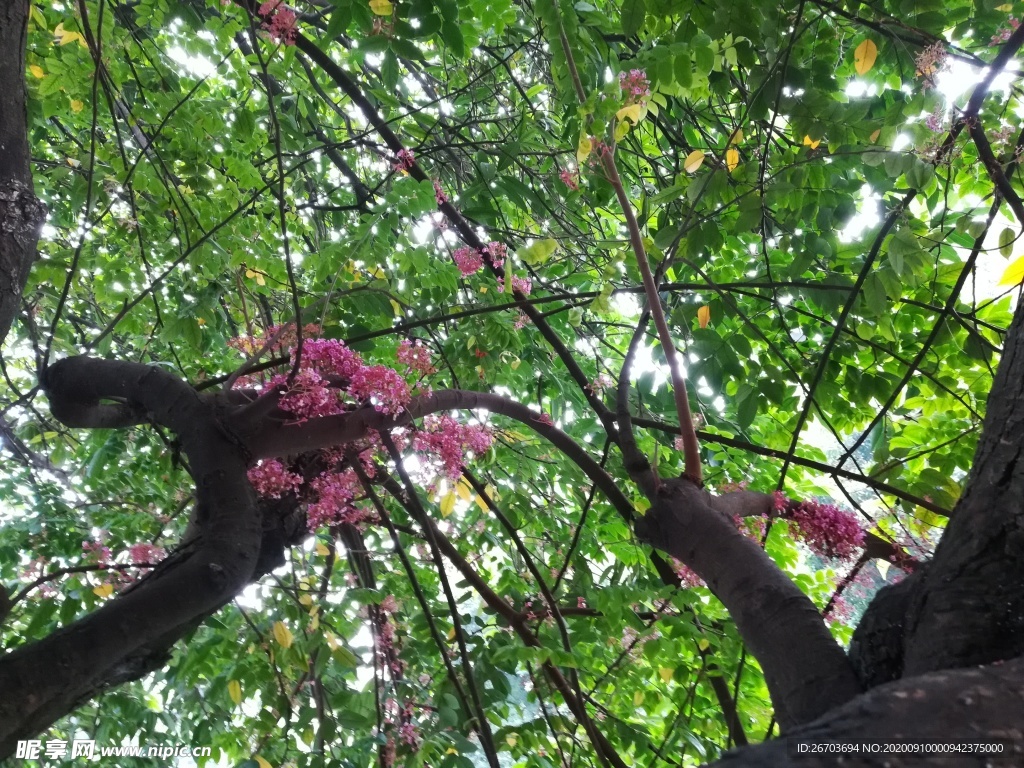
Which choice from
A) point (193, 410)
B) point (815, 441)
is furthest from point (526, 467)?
point (815, 441)

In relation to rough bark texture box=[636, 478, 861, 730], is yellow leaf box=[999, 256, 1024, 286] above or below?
above

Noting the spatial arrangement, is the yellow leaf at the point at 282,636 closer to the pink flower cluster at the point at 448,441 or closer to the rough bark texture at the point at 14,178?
the pink flower cluster at the point at 448,441

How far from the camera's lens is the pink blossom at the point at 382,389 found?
5.11ft

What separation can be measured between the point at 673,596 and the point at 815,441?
105 inches

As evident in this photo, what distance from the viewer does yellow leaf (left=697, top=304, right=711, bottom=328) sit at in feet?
6.73

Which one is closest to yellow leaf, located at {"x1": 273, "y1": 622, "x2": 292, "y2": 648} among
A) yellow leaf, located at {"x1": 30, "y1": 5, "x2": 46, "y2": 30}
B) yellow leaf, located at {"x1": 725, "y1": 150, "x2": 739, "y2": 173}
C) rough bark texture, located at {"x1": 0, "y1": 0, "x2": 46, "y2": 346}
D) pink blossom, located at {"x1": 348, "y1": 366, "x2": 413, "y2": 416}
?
pink blossom, located at {"x1": 348, "y1": 366, "x2": 413, "y2": 416}

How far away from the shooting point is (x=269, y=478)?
173cm

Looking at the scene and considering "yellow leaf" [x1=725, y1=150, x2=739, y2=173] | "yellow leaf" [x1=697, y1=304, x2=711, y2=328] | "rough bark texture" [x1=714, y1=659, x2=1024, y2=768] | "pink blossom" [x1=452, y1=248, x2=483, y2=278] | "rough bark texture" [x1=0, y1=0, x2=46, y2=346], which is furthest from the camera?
"pink blossom" [x1=452, y1=248, x2=483, y2=278]

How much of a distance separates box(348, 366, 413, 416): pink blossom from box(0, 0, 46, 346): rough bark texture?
662mm

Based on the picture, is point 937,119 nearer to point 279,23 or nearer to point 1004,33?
point 1004,33

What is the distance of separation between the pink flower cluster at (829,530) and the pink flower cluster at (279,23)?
5.65 feet

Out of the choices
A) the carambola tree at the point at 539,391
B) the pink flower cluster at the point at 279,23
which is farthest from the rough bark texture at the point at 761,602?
the pink flower cluster at the point at 279,23

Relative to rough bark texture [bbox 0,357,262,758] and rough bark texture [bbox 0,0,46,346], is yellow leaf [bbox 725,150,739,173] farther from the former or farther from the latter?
rough bark texture [bbox 0,0,46,346]

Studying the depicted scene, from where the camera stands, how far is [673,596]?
5.64ft
